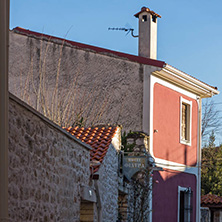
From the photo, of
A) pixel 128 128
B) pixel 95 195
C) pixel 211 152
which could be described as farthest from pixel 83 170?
pixel 211 152

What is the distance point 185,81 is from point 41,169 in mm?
11112

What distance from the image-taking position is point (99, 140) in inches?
479

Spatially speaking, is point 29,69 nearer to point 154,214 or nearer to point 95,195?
point 154,214

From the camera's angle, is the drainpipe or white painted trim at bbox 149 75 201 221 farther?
white painted trim at bbox 149 75 201 221

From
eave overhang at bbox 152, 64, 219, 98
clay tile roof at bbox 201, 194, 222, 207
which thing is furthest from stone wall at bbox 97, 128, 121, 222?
clay tile roof at bbox 201, 194, 222, 207

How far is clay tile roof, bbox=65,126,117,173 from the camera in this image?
11.3 meters

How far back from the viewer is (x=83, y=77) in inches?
695

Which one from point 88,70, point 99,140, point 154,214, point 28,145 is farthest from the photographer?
point 88,70

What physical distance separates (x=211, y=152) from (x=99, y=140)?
18.7 metres

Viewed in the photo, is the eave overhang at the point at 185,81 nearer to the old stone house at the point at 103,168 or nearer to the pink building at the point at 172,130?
the pink building at the point at 172,130

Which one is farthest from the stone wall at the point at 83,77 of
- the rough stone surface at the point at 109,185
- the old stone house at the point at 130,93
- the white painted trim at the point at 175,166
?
the rough stone surface at the point at 109,185

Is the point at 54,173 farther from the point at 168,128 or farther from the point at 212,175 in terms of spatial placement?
the point at 212,175

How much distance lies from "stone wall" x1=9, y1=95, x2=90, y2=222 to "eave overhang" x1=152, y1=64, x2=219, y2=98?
7562 mm

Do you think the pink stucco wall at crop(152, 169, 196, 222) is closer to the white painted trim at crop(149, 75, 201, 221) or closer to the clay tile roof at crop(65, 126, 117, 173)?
the white painted trim at crop(149, 75, 201, 221)
